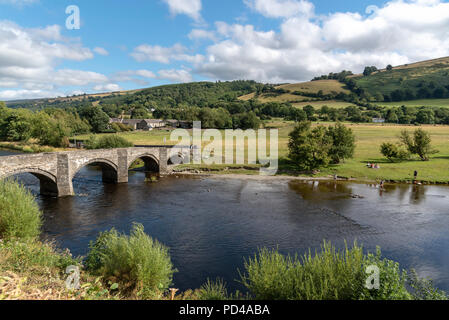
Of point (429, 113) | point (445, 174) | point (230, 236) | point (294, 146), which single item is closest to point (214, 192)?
point (230, 236)

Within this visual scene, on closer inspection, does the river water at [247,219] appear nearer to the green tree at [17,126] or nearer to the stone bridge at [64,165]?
the stone bridge at [64,165]

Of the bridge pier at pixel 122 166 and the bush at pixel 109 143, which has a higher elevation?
the bush at pixel 109 143

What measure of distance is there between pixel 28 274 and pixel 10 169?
20785mm

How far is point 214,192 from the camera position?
3681 centimetres

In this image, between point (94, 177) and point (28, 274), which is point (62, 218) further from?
point (94, 177)

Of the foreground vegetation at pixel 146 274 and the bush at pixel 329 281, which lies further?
the foreground vegetation at pixel 146 274

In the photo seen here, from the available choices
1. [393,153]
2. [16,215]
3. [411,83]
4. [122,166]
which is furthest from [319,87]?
[16,215]

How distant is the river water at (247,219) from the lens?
19.6 metres

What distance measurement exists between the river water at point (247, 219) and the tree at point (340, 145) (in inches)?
386

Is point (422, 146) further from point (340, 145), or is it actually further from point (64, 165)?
point (64, 165)

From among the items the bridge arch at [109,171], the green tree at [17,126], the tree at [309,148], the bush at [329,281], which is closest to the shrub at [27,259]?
the bush at [329,281]

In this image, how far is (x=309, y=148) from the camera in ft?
155

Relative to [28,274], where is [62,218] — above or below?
below

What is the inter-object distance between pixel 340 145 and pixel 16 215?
4824 centimetres
